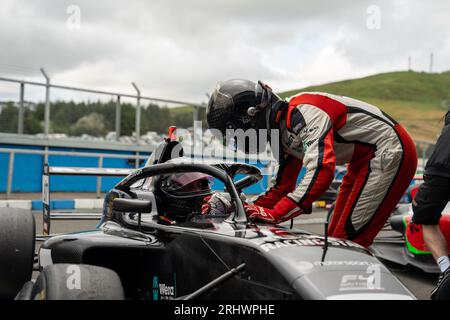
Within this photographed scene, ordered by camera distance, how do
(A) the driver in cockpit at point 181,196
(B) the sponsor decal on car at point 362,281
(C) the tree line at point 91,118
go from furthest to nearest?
(C) the tree line at point 91,118, (A) the driver in cockpit at point 181,196, (B) the sponsor decal on car at point 362,281

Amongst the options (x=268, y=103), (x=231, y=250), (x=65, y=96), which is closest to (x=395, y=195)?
(x=268, y=103)

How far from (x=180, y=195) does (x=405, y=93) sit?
100228 millimetres

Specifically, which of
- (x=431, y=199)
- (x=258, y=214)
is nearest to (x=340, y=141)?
(x=431, y=199)

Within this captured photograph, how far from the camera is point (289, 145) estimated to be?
3.75 m

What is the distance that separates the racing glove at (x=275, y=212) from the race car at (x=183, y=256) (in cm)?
7

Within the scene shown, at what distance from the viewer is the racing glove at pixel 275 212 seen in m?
2.99

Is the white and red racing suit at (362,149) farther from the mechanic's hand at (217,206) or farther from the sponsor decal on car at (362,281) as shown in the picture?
the sponsor decal on car at (362,281)

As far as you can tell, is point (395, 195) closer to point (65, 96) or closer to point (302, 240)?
point (302, 240)

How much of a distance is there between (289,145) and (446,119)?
40.8 inches

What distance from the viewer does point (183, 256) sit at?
2844 mm

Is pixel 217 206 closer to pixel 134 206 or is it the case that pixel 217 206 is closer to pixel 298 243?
pixel 134 206

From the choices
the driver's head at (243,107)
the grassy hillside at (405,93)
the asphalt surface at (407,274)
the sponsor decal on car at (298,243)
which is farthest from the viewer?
the grassy hillside at (405,93)

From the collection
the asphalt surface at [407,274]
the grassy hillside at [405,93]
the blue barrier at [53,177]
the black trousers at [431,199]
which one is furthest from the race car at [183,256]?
the grassy hillside at [405,93]

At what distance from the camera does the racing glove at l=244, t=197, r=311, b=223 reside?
2990mm
